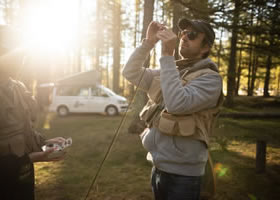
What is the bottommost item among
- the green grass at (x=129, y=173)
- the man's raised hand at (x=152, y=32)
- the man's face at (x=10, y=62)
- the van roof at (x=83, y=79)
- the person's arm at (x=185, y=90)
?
the green grass at (x=129, y=173)

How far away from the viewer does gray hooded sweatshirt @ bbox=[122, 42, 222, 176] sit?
58.8 inches

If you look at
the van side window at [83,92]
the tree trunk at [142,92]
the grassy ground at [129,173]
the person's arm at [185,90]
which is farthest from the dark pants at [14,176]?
the van side window at [83,92]

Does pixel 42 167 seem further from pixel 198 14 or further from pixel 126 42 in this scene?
pixel 126 42

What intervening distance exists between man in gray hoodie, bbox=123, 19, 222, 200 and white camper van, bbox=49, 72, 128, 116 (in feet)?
40.0

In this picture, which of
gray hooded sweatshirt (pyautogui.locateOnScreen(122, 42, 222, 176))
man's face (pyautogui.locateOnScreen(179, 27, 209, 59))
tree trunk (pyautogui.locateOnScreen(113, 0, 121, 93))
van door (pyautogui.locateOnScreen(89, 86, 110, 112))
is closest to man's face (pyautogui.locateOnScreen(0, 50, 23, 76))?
gray hooded sweatshirt (pyautogui.locateOnScreen(122, 42, 222, 176))

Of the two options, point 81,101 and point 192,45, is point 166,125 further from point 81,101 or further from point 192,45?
point 81,101

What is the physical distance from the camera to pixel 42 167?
5.66 meters

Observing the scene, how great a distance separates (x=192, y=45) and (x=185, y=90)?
46 cm

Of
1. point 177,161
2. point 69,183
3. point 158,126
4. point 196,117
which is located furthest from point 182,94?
point 69,183

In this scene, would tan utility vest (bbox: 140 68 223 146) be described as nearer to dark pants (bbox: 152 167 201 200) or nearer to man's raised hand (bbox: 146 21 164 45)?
dark pants (bbox: 152 167 201 200)

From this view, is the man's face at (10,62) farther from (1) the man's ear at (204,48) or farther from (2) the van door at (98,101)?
→ (2) the van door at (98,101)

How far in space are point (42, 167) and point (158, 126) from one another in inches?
196

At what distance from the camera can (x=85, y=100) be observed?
557 inches

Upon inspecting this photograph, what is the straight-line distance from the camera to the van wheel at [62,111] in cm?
1425
